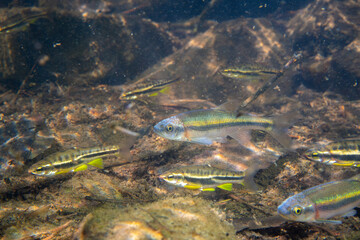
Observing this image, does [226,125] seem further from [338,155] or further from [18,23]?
[18,23]

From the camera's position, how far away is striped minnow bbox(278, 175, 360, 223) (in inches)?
87.3

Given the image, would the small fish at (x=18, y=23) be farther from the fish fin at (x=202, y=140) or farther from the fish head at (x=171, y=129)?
the fish fin at (x=202, y=140)

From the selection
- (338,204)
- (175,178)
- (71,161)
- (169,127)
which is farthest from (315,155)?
(71,161)

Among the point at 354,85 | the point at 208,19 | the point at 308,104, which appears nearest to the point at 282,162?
the point at 308,104

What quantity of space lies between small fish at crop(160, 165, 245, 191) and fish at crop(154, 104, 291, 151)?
54cm

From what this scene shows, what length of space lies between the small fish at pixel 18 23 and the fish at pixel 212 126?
26.2 ft

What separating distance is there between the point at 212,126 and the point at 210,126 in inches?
1.7

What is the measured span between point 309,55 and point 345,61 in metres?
1.84

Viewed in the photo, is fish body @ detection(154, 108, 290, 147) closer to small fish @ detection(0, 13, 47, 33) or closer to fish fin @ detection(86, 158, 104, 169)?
fish fin @ detection(86, 158, 104, 169)

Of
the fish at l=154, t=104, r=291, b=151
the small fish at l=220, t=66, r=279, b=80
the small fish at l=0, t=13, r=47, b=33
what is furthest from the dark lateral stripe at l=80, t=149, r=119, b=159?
the small fish at l=0, t=13, r=47, b=33

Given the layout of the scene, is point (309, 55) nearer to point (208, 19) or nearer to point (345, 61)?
point (345, 61)

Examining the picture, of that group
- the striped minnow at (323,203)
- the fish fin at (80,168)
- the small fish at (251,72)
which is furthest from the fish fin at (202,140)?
the small fish at (251,72)

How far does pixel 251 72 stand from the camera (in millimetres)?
6449

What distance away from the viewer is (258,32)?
9539 mm
